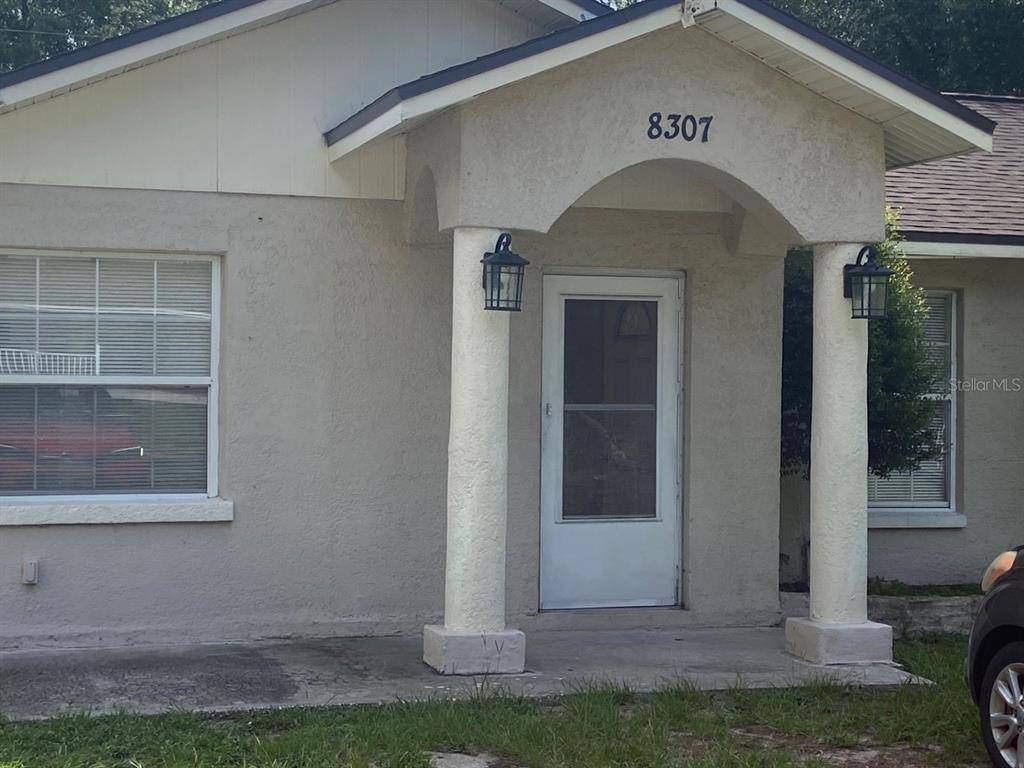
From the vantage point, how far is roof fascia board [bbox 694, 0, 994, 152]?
7.85 meters

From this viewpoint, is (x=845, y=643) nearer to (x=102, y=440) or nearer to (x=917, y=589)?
(x=917, y=589)

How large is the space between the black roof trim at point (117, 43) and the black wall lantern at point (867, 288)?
402cm

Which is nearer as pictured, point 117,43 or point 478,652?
point 478,652

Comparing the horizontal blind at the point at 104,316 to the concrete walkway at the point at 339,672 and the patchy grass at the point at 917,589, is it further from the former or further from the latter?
the patchy grass at the point at 917,589

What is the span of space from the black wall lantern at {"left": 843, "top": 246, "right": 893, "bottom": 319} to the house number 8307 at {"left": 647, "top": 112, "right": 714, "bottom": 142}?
1269mm

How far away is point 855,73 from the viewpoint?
8062mm

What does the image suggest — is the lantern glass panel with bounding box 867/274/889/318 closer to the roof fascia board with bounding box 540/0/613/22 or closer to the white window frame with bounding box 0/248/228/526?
the roof fascia board with bounding box 540/0/613/22

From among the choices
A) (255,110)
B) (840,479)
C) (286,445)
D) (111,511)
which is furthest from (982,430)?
(111,511)

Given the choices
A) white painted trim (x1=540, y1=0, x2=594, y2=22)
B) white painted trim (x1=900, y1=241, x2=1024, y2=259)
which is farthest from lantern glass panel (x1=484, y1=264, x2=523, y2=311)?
white painted trim (x1=900, y1=241, x2=1024, y2=259)

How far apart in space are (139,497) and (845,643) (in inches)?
176

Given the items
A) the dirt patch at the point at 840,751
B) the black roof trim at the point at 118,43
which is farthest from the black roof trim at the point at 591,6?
the dirt patch at the point at 840,751

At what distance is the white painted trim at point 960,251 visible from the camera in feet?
33.7

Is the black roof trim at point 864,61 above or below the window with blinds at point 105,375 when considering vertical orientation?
above

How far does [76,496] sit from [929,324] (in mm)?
6714
